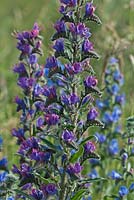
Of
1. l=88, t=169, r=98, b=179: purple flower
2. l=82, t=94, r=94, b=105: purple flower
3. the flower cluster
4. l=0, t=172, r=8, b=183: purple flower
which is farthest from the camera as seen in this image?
the flower cluster

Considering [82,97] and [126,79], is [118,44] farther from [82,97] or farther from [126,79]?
[82,97]

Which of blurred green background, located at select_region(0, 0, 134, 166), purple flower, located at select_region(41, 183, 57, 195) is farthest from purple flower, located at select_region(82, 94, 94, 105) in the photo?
blurred green background, located at select_region(0, 0, 134, 166)

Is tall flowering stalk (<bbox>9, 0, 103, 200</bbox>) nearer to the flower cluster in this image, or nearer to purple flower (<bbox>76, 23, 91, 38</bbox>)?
purple flower (<bbox>76, 23, 91, 38</bbox>)

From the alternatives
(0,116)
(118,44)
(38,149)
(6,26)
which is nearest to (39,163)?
(38,149)

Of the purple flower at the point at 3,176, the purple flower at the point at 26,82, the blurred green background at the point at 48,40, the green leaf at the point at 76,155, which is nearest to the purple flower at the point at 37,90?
the purple flower at the point at 26,82

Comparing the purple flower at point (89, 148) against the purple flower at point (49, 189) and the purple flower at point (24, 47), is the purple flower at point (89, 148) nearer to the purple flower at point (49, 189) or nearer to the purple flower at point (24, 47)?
the purple flower at point (49, 189)

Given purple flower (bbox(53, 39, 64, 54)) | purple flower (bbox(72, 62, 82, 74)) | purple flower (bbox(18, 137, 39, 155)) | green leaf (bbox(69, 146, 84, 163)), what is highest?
purple flower (bbox(53, 39, 64, 54))

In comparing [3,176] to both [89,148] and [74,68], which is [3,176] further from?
[74,68]
